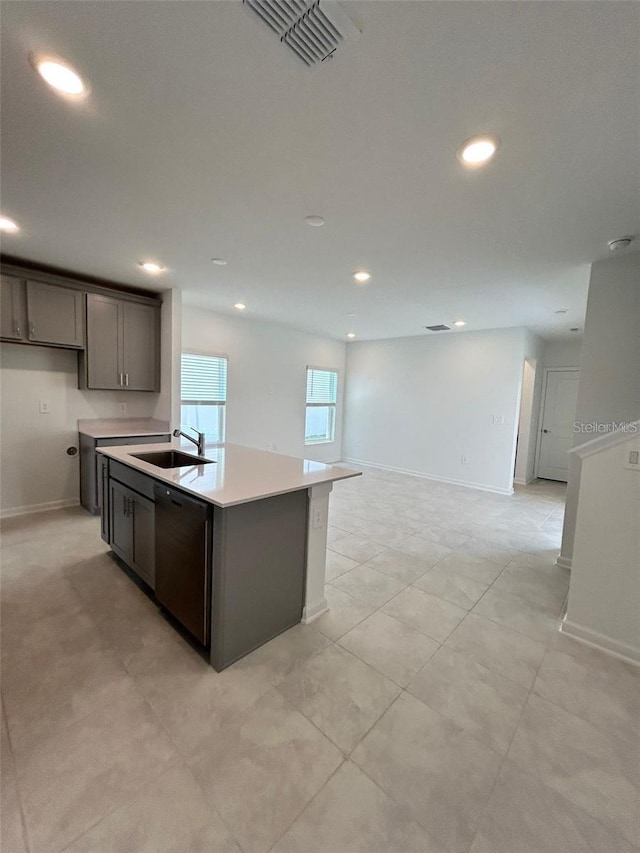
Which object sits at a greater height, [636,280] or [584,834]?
[636,280]

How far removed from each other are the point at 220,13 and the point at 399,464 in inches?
250

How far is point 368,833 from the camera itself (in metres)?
1.13

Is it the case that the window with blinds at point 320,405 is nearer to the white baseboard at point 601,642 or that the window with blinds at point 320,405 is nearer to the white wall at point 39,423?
the white wall at point 39,423

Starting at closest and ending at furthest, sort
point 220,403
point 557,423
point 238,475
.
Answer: point 238,475
point 220,403
point 557,423

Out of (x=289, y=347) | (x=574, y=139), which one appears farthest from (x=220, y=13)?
(x=289, y=347)

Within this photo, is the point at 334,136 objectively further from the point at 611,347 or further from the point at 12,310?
the point at 12,310

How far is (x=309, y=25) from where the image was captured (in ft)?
3.66

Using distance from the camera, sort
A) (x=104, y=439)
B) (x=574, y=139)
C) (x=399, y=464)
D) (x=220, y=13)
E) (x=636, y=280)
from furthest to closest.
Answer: (x=399, y=464)
(x=104, y=439)
(x=636, y=280)
(x=574, y=139)
(x=220, y=13)

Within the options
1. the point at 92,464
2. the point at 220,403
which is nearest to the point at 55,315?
the point at 92,464

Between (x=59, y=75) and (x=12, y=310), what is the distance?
276 cm

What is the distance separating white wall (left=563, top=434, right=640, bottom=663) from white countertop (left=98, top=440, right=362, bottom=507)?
145cm

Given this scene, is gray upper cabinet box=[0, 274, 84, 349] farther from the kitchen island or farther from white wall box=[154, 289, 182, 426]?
the kitchen island

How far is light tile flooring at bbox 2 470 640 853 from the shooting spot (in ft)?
3.76

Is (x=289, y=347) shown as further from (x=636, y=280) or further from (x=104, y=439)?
(x=636, y=280)
